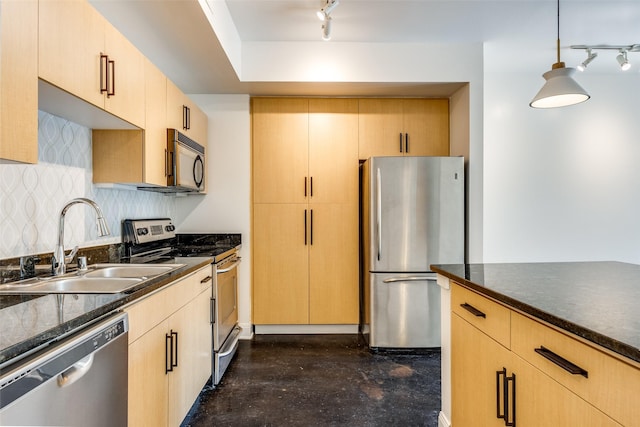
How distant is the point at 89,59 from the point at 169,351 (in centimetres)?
135

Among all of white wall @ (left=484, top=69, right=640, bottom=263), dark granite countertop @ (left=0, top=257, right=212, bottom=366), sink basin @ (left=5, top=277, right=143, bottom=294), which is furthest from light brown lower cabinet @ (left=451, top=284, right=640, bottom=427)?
white wall @ (left=484, top=69, right=640, bottom=263)

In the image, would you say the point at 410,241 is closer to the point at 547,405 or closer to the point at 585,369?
the point at 547,405

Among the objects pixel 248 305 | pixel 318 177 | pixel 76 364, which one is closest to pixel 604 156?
pixel 318 177

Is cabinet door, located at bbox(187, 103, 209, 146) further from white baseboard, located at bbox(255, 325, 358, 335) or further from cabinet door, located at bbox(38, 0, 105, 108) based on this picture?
white baseboard, located at bbox(255, 325, 358, 335)

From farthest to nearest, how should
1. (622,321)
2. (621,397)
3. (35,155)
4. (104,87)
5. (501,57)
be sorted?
(501,57)
(104,87)
(35,155)
(622,321)
(621,397)

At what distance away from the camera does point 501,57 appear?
334 cm

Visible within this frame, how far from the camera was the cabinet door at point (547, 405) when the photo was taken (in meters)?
0.87

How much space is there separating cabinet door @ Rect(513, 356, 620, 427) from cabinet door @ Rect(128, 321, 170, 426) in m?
1.37

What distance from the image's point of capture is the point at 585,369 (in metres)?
0.87

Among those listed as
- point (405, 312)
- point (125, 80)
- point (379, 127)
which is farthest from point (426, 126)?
point (125, 80)

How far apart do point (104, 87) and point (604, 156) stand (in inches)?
180

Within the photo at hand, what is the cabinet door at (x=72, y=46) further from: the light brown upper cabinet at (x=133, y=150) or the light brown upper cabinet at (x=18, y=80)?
the light brown upper cabinet at (x=133, y=150)

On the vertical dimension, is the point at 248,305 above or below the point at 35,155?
below

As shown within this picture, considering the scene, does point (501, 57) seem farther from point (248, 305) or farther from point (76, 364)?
point (76, 364)
